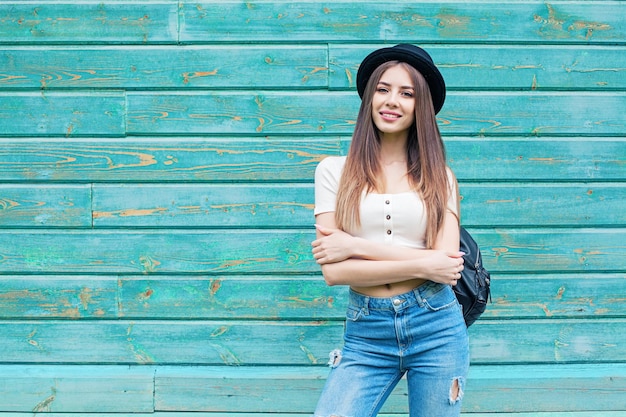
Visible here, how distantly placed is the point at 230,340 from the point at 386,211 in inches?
60.6

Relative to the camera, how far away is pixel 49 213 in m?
3.80

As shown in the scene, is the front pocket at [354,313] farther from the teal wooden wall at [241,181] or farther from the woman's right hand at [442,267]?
the teal wooden wall at [241,181]

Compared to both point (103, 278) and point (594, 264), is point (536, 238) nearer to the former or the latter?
point (594, 264)

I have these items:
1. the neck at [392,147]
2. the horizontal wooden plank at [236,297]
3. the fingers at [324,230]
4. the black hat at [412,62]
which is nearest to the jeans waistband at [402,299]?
the fingers at [324,230]

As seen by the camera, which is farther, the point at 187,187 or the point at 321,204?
the point at 187,187

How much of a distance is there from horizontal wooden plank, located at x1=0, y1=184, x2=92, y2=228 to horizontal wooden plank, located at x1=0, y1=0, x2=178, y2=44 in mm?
766

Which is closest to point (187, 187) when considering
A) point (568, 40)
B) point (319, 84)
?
point (319, 84)

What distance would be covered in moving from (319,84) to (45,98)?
4.67ft

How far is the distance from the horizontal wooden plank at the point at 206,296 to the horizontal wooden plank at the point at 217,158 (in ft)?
1.73

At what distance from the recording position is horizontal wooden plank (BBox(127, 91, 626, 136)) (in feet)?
12.4

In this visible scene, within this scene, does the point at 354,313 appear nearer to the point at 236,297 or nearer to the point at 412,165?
the point at 412,165

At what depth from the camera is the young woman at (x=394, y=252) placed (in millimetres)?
2561

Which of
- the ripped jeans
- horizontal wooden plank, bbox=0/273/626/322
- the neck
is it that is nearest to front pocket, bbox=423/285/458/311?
the ripped jeans

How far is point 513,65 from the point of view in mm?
3807
